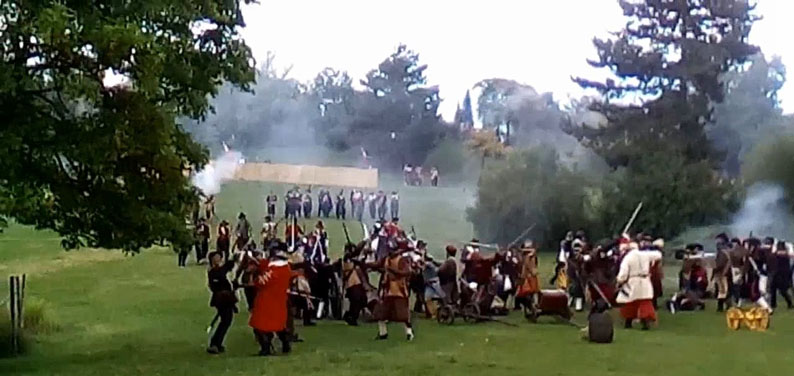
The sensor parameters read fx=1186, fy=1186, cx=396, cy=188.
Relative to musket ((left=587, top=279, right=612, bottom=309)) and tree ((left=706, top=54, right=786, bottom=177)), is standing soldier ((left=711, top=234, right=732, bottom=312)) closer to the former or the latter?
musket ((left=587, top=279, right=612, bottom=309))

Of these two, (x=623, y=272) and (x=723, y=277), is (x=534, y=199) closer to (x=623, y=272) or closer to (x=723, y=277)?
(x=723, y=277)

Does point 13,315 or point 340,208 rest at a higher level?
point 340,208

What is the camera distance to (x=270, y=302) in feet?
58.6

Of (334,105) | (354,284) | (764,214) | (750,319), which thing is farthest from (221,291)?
(334,105)

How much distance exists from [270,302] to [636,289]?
8.05 metres

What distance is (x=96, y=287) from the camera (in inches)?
1232

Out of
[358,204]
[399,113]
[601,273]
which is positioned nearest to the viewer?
[601,273]

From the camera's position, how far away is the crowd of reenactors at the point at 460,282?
1848 cm

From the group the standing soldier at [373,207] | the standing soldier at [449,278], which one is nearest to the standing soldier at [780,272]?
the standing soldier at [449,278]

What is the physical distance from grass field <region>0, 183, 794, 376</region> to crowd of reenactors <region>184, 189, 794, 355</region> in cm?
→ 47

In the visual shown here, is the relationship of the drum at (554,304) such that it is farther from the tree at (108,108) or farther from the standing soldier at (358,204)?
the standing soldier at (358,204)

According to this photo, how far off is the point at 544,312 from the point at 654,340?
129 inches

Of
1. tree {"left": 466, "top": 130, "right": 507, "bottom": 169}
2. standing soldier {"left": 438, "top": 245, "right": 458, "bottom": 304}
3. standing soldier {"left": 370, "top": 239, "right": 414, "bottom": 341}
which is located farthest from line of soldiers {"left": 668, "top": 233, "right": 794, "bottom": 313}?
tree {"left": 466, "top": 130, "right": 507, "bottom": 169}

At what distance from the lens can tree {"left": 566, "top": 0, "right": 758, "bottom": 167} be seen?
4628 centimetres
